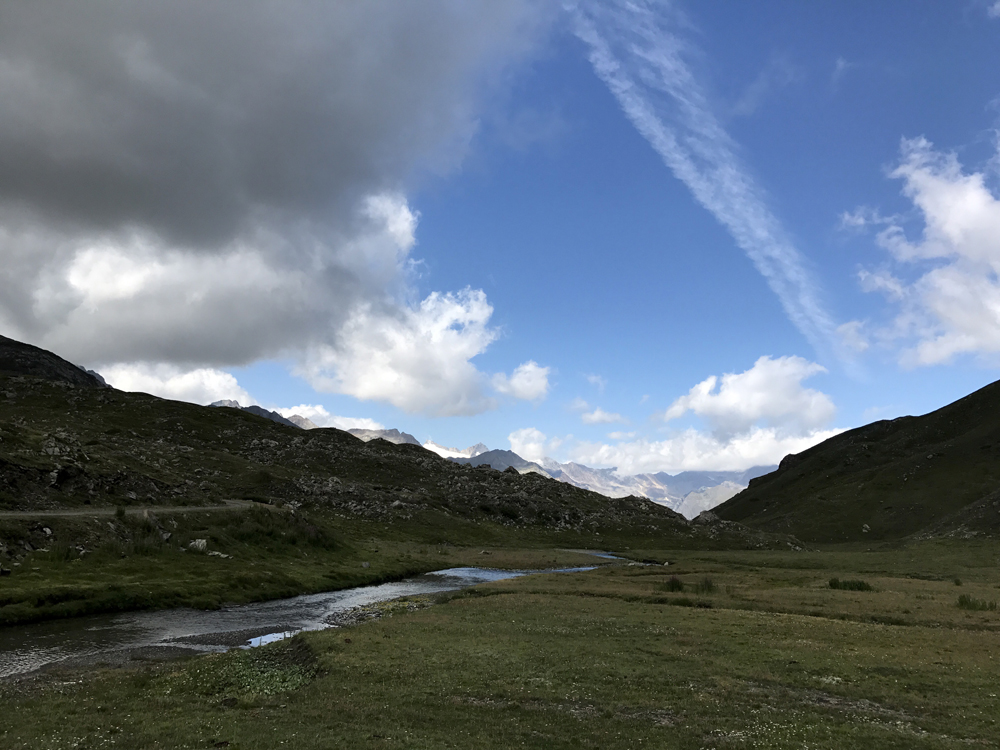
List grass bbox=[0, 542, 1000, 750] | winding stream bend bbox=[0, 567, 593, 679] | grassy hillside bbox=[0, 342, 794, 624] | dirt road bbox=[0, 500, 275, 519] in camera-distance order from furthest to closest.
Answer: dirt road bbox=[0, 500, 275, 519]
grassy hillside bbox=[0, 342, 794, 624]
winding stream bend bbox=[0, 567, 593, 679]
grass bbox=[0, 542, 1000, 750]

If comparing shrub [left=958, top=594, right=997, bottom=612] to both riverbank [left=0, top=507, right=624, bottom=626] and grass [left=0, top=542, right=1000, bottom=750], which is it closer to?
grass [left=0, top=542, right=1000, bottom=750]

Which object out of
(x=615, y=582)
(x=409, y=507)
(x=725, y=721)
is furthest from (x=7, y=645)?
(x=409, y=507)

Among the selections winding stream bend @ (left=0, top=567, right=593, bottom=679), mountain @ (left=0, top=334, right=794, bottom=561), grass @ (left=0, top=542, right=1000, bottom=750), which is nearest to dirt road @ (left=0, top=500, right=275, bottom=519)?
mountain @ (left=0, top=334, right=794, bottom=561)

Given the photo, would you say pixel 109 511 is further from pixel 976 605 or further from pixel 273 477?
pixel 976 605

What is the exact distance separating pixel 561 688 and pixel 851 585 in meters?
58.1

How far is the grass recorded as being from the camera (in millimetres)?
21094

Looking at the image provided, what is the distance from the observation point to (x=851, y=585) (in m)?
68.7

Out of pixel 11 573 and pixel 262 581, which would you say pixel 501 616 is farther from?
pixel 11 573

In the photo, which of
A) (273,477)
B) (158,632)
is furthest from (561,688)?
(273,477)

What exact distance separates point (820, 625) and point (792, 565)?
72.3m

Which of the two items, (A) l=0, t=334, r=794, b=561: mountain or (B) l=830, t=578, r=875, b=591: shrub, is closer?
(B) l=830, t=578, r=875, b=591: shrub

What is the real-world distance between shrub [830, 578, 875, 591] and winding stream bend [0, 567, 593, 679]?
181 feet

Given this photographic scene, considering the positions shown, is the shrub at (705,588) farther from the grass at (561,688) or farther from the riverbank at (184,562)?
the riverbank at (184,562)

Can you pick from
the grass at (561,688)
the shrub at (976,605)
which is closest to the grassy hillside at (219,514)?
the grass at (561,688)
